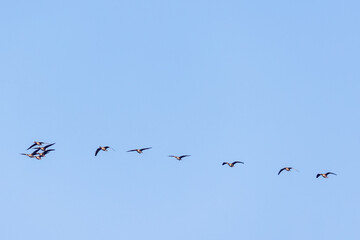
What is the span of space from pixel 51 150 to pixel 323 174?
5912 cm

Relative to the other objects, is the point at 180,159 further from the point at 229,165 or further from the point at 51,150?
the point at 51,150

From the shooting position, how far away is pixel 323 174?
188m

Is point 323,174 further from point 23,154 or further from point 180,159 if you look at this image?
point 23,154

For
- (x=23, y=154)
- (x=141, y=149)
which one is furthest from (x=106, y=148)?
(x=23, y=154)

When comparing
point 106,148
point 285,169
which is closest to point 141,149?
point 106,148

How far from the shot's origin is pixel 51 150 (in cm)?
18525

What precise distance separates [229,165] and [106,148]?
26.6 m

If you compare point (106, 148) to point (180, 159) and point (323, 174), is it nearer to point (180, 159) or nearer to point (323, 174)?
point (180, 159)

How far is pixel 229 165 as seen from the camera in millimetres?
Answer: 184125

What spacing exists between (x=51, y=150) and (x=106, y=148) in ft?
45.2

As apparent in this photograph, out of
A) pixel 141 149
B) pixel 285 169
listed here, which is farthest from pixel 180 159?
pixel 285 169

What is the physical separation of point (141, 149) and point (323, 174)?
40303 mm

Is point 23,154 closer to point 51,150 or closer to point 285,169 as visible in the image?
point 51,150

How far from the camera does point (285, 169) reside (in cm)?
18325
